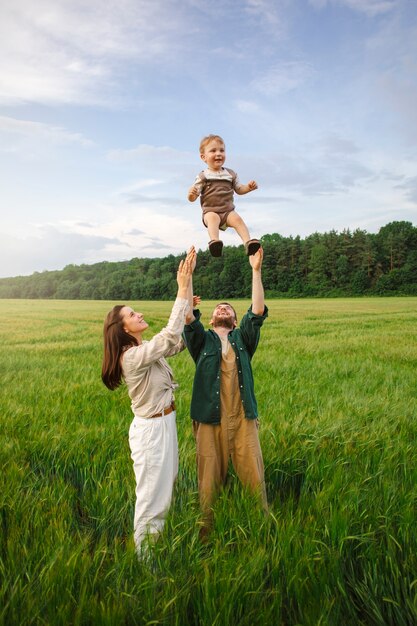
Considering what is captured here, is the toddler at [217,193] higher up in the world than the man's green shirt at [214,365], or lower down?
higher up

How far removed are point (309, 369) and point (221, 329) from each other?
7.03 m

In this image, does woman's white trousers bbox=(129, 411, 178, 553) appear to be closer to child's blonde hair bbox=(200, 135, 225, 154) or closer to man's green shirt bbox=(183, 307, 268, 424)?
man's green shirt bbox=(183, 307, 268, 424)

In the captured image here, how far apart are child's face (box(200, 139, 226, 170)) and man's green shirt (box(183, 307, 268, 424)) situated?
4.38 feet

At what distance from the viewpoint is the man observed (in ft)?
13.3

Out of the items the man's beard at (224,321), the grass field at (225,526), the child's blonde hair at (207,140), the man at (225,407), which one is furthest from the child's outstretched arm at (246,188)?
the grass field at (225,526)

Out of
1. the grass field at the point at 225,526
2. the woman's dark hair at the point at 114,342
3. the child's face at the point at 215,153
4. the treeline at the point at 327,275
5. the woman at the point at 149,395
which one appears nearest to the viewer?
the grass field at the point at 225,526

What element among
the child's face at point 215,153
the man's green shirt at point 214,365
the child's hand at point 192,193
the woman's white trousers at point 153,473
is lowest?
the woman's white trousers at point 153,473

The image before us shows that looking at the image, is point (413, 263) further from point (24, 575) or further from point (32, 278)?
point (24, 575)

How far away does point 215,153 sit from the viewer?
11.0ft

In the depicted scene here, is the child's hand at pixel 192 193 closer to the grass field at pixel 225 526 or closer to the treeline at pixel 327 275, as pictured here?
the grass field at pixel 225 526

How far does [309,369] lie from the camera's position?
1093 cm

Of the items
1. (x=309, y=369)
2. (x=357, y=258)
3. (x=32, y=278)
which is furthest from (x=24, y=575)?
(x=32, y=278)

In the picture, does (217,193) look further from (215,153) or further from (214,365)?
(214,365)

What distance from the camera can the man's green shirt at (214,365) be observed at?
4.05m
